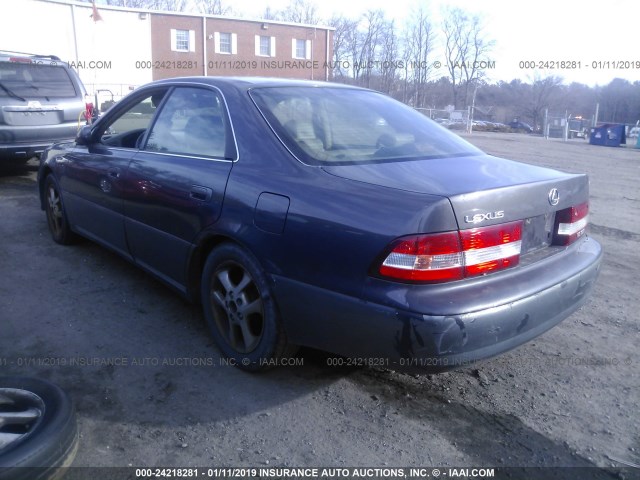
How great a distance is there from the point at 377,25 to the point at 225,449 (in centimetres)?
5038

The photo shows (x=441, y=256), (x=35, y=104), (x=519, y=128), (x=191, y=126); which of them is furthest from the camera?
(x=519, y=128)

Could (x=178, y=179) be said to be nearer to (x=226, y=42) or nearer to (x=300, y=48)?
(x=226, y=42)

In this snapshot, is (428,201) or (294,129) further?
(294,129)

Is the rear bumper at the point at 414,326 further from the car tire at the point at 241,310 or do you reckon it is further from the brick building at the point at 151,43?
the brick building at the point at 151,43

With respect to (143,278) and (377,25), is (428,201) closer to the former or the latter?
(143,278)

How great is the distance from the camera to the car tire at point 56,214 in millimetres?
5164

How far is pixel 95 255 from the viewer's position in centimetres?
509

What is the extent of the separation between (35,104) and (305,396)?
7022 millimetres

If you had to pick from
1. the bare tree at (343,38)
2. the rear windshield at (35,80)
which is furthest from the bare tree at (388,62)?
the rear windshield at (35,80)

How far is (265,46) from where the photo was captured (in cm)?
3906

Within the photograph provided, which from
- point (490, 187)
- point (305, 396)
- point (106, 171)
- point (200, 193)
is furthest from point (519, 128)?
point (305, 396)

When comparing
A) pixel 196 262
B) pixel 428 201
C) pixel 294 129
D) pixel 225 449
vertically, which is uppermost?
Result: pixel 294 129

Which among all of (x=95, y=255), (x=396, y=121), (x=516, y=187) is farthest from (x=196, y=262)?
(x=95, y=255)

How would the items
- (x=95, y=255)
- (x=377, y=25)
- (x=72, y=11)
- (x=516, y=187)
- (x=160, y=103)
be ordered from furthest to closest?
(x=377, y=25), (x=72, y=11), (x=95, y=255), (x=160, y=103), (x=516, y=187)
